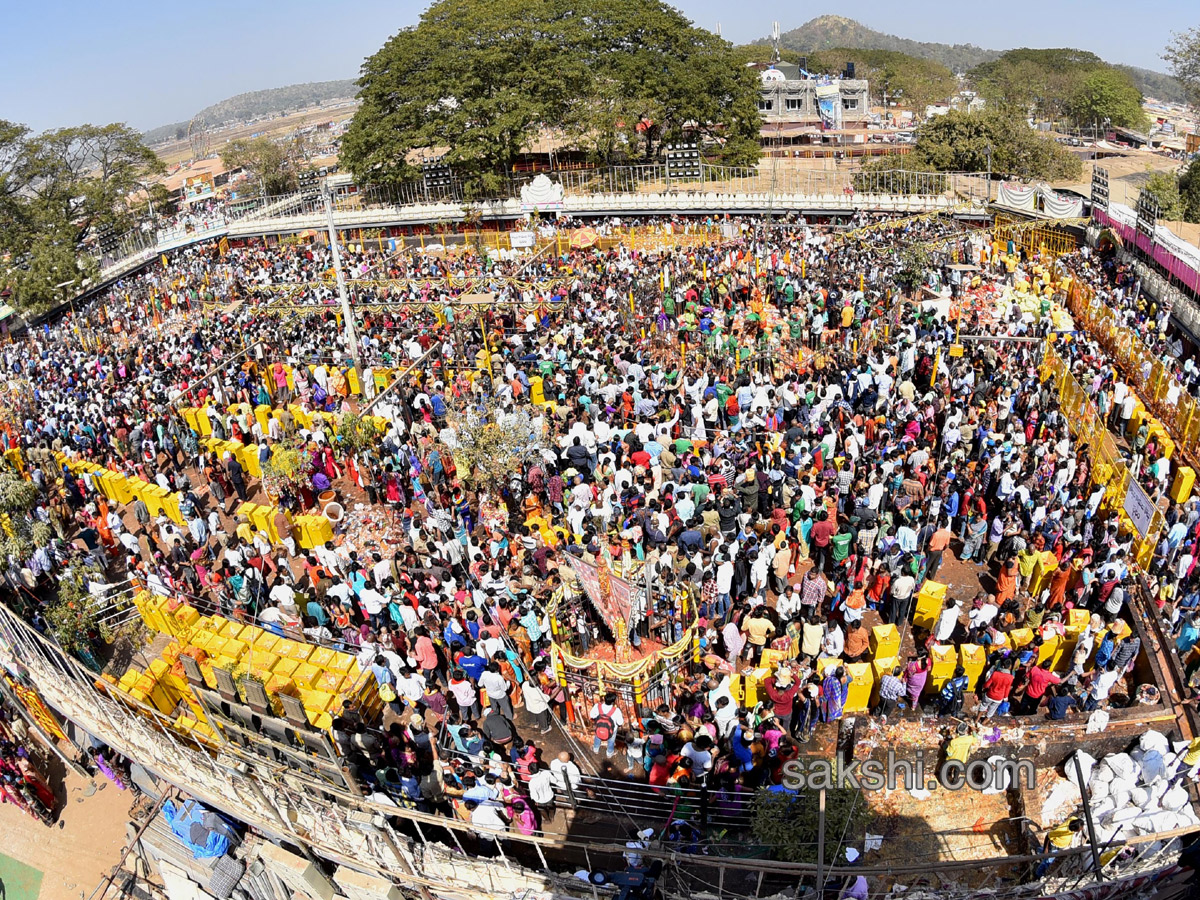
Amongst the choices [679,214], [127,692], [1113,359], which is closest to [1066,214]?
[1113,359]

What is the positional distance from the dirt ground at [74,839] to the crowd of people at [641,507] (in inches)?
122

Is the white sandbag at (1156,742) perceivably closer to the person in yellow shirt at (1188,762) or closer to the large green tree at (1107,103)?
the person in yellow shirt at (1188,762)

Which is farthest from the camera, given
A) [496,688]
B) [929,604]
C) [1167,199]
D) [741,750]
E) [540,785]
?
[1167,199]

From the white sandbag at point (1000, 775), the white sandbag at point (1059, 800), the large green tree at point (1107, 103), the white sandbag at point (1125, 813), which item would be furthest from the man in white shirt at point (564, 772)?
the large green tree at point (1107, 103)

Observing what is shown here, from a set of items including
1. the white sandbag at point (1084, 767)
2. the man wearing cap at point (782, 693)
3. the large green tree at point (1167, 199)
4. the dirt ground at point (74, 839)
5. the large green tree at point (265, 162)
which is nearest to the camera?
the white sandbag at point (1084, 767)

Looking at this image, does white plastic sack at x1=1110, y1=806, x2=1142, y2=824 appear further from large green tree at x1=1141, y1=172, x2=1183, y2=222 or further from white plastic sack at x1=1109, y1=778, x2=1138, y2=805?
large green tree at x1=1141, y1=172, x2=1183, y2=222

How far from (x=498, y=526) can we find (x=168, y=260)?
32.3 metres

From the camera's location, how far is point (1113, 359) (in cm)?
1756

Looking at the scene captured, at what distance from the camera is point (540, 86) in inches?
1473

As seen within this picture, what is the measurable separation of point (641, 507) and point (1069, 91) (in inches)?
2819

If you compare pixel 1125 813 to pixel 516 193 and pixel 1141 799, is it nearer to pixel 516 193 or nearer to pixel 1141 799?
pixel 1141 799

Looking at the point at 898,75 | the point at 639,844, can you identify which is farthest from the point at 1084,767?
the point at 898,75

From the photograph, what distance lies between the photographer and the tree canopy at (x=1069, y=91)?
5866 centimetres

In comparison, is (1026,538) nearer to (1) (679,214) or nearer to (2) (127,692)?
(2) (127,692)
